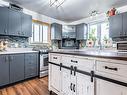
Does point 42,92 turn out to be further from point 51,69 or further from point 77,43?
point 77,43

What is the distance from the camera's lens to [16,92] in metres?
2.43

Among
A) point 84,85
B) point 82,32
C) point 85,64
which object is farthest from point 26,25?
point 84,85

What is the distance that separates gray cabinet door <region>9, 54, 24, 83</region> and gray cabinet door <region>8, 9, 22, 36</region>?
2.44 feet

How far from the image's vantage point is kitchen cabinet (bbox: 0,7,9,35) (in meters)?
2.90

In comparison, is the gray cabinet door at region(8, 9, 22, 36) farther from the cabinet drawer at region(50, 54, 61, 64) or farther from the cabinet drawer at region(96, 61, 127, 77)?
the cabinet drawer at region(96, 61, 127, 77)

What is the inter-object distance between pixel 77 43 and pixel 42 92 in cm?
330

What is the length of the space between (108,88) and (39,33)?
12.5 ft

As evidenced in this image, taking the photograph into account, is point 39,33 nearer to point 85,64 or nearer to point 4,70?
point 4,70

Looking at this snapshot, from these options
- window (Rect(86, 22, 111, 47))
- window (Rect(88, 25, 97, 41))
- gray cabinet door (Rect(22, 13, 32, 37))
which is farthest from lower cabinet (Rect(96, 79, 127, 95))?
window (Rect(88, 25, 97, 41))

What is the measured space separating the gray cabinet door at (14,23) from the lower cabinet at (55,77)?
1751 mm

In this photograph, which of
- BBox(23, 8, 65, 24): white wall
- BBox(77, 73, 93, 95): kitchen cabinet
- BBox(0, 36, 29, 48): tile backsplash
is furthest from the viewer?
BBox(23, 8, 65, 24): white wall

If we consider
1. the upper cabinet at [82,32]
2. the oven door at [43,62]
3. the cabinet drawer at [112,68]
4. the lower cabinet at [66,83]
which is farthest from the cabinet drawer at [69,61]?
the upper cabinet at [82,32]

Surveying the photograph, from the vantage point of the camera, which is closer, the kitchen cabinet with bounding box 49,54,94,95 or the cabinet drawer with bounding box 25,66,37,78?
the kitchen cabinet with bounding box 49,54,94,95

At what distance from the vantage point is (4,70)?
2709 mm
